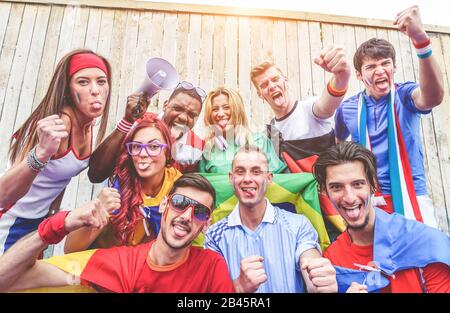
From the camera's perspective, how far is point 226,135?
3.88 m

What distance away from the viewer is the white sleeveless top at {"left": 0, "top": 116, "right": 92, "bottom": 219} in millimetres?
3619

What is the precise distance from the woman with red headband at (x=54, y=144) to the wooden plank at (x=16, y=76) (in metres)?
0.11

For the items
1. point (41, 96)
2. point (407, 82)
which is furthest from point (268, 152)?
point (41, 96)

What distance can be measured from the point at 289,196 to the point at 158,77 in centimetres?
174

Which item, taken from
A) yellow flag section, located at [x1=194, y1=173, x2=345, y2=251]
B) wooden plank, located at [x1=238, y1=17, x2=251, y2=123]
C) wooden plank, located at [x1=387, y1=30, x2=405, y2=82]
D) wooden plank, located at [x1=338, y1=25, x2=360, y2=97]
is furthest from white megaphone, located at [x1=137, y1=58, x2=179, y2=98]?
wooden plank, located at [x1=387, y1=30, x2=405, y2=82]

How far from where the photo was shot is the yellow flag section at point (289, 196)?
3525 millimetres

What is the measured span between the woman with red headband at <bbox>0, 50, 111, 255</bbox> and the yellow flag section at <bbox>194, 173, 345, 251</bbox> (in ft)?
3.93

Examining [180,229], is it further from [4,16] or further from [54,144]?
[4,16]

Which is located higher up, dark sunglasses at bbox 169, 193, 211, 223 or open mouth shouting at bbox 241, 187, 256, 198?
open mouth shouting at bbox 241, 187, 256, 198

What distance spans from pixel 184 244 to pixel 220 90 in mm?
1577

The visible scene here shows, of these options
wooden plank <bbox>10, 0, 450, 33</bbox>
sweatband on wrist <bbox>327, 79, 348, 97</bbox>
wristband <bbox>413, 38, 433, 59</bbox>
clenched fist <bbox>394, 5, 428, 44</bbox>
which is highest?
wooden plank <bbox>10, 0, 450, 33</bbox>

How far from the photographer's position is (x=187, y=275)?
3217 millimetres

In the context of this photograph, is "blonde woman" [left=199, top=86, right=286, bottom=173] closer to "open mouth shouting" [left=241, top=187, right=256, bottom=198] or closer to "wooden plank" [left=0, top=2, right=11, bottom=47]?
"open mouth shouting" [left=241, top=187, right=256, bottom=198]
